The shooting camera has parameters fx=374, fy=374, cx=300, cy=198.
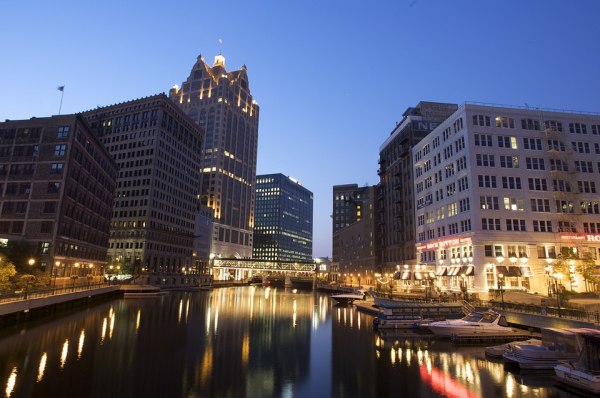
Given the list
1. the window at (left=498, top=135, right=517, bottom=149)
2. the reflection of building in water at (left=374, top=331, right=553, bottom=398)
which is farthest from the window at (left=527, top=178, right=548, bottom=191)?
the reflection of building in water at (left=374, top=331, right=553, bottom=398)

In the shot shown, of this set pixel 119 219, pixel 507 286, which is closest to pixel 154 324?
pixel 507 286

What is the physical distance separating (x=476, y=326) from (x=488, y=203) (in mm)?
29046

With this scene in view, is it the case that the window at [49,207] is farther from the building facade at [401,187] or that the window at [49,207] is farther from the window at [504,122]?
the window at [504,122]

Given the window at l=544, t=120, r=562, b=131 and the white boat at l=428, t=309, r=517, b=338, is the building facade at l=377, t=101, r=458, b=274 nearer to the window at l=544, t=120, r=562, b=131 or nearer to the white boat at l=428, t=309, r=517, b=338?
the window at l=544, t=120, r=562, b=131

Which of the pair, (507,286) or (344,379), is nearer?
(344,379)

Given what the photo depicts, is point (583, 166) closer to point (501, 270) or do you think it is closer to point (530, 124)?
point (530, 124)

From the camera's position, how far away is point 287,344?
39344 millimetres

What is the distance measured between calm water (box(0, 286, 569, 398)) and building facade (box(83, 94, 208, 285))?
8918cm

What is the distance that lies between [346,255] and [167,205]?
7699 cm

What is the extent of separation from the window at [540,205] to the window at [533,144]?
957cm

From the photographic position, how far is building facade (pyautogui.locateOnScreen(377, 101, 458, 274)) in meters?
95.8

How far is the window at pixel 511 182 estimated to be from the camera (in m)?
64.9

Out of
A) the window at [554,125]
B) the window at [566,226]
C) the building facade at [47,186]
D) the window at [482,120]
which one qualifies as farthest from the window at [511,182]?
the building facade at [47,186]

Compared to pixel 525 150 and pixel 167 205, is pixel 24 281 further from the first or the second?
pixel 167 205
